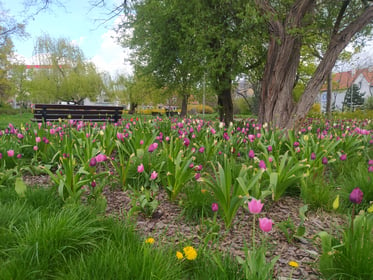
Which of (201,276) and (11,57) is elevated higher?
(11,57)

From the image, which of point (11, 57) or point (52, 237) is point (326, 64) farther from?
point (11, 57)

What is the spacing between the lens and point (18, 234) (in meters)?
1.62

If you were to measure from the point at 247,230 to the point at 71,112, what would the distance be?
718 cm

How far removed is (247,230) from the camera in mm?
2031

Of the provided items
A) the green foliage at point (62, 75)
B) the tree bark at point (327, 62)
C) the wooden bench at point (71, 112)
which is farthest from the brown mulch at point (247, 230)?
the green foliage at point (62, 75)

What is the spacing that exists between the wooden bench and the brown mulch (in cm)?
510

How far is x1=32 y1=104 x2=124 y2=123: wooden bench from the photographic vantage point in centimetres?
737

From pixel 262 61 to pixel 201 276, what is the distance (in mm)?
9902

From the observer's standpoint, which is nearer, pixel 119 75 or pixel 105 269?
pixel 105 269

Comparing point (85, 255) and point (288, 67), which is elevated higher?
point (288, 67)

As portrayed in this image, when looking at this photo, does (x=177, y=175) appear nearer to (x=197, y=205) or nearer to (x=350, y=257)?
(x=197, y=205)

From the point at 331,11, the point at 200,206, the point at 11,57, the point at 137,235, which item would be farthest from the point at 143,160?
the point at 11,57

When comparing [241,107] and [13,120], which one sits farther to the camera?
[241,107]

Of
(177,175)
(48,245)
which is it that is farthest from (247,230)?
(48,245)
